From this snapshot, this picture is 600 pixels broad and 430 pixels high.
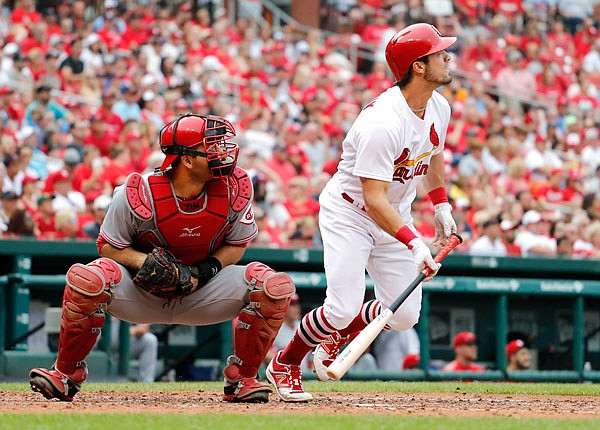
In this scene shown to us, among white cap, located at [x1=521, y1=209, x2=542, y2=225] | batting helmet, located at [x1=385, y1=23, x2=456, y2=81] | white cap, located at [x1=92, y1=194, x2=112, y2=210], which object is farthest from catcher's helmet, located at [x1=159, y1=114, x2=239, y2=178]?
white cap, located at [x1=521, y1=209, x2=542, y2=225]

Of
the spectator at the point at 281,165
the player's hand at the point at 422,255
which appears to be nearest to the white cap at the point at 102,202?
the spectator at the point at 281,165

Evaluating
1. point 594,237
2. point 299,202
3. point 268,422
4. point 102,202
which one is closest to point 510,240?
point 594,237

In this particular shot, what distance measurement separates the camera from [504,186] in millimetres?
13547

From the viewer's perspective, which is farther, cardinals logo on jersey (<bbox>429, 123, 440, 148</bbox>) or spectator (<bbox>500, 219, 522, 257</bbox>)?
spectator (<bbox>500, 219, 522, 257</bbox>)

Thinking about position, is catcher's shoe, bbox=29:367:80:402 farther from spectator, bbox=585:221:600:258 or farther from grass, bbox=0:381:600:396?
spectator, bbox=585:221:600:258

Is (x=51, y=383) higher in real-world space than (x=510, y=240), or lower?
lower

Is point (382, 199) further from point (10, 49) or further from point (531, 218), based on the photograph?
point (10, 49)

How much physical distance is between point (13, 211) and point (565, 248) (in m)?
5.24

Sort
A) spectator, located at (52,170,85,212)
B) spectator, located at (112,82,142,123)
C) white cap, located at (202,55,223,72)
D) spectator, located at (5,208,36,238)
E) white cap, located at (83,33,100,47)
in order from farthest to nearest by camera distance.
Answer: white cap, located at (202,55,223,72) < white cap, located at (83,33,100,47) < spectator, located at (112,82,142,123) < spectator, located at (52,170,85,212) < spectator, located at (5,208,36,238)

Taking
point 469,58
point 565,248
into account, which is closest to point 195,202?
point 565,248

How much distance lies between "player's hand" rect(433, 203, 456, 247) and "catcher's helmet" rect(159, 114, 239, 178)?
130 centimetres

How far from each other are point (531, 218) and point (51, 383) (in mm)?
7272

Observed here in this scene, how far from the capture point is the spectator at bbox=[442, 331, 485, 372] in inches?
361

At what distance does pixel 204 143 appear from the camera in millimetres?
5520
